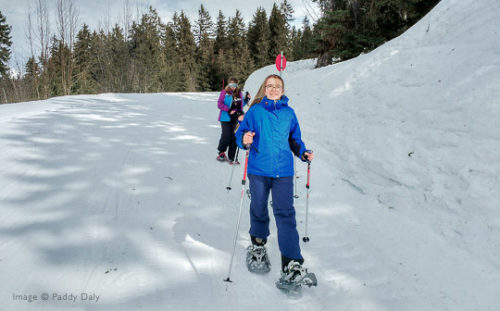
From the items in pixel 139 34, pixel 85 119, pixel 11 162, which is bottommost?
pixel 11 162

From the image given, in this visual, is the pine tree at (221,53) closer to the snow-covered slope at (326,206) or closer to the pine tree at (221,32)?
the pine tree at (221,32)

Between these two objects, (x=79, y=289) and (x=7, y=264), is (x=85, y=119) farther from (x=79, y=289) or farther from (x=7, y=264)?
(x=79, y=289)

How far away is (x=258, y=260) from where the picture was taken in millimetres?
2852

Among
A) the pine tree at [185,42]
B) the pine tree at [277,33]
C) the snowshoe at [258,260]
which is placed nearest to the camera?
the snowshoe at [258,260]

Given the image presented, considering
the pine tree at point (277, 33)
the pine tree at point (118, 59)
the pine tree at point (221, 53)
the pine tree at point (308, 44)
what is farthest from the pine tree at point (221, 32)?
the pine tree at point (118, 59)

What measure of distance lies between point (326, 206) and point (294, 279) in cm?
203

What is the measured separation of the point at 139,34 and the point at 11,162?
29924 millimetres

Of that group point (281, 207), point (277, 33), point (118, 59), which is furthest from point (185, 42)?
point (281, 207)

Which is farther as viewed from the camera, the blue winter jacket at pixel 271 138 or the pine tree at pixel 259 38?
the pine tree at pixel 259 38

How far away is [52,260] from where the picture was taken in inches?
101

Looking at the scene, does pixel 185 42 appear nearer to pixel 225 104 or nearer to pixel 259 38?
pixel 259 38

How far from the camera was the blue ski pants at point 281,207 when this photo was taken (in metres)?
2.63

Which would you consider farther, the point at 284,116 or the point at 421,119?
the point at 421,119

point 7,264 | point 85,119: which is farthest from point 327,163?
point 85,119
